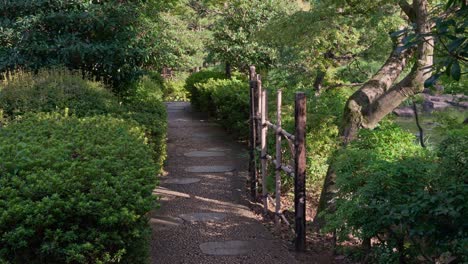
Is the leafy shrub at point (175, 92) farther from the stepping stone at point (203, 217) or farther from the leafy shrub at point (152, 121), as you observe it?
the stepping stone at point (203, 217)

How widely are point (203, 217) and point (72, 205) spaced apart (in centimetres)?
317

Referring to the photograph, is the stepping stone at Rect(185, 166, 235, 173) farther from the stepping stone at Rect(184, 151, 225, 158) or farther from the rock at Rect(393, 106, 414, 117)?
the rock at Rect(393, 106, 414, 117)

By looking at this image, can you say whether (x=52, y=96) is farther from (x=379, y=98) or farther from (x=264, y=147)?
(x=379, y=98)

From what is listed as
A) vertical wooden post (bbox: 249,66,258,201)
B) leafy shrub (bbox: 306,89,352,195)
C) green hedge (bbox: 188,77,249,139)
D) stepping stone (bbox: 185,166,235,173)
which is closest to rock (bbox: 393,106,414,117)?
green hedge (bbox: 188,77,249,139)

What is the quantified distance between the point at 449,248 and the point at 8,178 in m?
2.72

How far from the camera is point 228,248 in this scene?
518 centimetres

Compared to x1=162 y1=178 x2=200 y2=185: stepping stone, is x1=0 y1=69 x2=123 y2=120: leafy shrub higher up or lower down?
higher up

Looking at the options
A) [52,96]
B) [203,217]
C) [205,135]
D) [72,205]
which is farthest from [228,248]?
[205,135]

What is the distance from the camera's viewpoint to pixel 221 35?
1545 cm

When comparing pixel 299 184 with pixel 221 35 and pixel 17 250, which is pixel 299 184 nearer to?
pixel 17 250

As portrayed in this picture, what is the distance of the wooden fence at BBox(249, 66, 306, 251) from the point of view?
197 inches

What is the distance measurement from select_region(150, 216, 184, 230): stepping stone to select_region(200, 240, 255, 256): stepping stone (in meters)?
0.73

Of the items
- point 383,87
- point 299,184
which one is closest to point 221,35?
point 383,87

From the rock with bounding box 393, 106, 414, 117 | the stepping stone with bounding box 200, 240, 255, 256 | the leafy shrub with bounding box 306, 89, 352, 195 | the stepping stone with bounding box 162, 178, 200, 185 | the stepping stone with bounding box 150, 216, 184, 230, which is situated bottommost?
the rock with bounding box 393, 106, 414, 117
